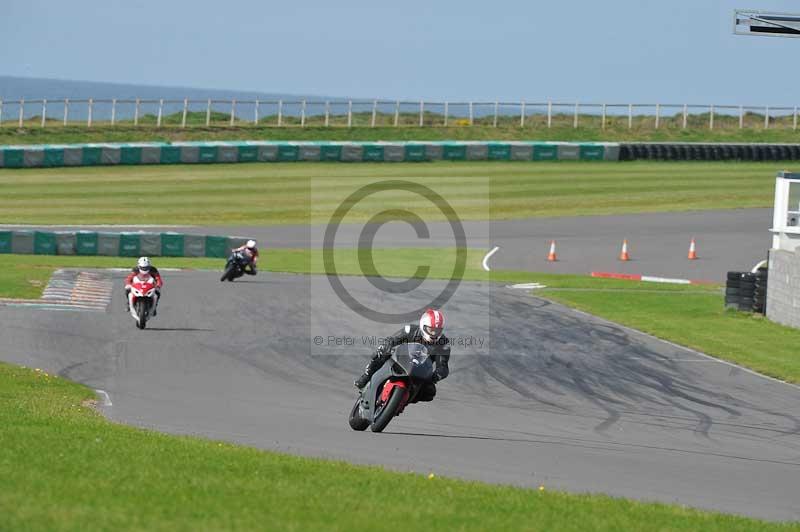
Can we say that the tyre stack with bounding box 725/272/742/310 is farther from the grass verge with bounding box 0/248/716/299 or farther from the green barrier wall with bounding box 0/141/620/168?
the green barrier wall with bounding box 0/141/620/168

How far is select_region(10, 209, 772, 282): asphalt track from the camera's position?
140ft

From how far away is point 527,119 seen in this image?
81.1 m

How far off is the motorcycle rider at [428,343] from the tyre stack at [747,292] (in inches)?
682

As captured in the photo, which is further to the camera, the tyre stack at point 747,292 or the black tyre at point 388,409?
the tyre stack at point 747,292

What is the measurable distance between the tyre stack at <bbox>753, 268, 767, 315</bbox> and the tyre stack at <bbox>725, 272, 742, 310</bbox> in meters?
0.51

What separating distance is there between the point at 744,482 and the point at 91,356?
12012 millimetres

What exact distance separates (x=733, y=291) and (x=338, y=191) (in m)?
31.1

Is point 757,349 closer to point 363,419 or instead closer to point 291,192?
point 363,419

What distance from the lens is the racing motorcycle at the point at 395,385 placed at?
549 inches

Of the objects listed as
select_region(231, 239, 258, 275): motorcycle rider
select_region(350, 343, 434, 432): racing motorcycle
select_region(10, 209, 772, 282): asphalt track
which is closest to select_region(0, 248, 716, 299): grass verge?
select_region(231, 239, 258, 275): motorcycle rider

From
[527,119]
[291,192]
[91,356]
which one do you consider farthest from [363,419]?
[527,119]

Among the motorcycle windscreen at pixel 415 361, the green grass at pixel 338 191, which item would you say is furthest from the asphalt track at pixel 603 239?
the motorcycle windscreen at pixel 415 361

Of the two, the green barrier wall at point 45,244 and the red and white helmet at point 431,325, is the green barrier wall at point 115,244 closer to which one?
the green barrier wall at point 45,244

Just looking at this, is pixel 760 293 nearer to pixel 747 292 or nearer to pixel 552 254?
pixel 747 292
